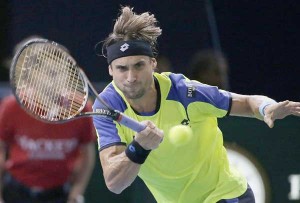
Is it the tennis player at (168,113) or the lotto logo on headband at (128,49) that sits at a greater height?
the lotto logo on headband at (128,49)

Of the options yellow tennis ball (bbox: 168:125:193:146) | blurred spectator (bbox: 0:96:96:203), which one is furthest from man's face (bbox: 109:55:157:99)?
blurred spectator (bbox: 0:96:96:203)

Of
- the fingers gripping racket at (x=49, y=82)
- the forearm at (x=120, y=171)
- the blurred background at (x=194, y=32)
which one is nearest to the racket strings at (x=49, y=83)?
the fingers gripping racket at (x=49, y=82)

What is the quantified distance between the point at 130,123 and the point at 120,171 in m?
0.30

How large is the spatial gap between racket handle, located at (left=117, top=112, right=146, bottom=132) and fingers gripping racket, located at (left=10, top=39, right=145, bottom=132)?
14 cm

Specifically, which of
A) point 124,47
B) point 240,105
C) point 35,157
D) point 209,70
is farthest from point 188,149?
point 209,70

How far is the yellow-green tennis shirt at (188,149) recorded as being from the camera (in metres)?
6.61

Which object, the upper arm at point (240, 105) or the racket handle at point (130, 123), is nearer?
the racket handle at point (130, 123)

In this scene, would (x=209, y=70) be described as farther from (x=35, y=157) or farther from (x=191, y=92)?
(x=191, y=92)

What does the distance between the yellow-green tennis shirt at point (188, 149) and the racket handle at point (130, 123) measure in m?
0.45

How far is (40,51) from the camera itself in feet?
22.1

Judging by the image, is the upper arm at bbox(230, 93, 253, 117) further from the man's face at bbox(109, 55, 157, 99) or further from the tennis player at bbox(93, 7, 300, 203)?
the man's face at bbox(109, 55, 157, 99)

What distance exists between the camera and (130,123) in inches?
237

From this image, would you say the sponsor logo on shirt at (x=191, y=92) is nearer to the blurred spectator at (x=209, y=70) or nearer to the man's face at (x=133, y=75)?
the man's face at (x=133, y=75)

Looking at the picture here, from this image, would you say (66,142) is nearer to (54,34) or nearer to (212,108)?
(212,108)
